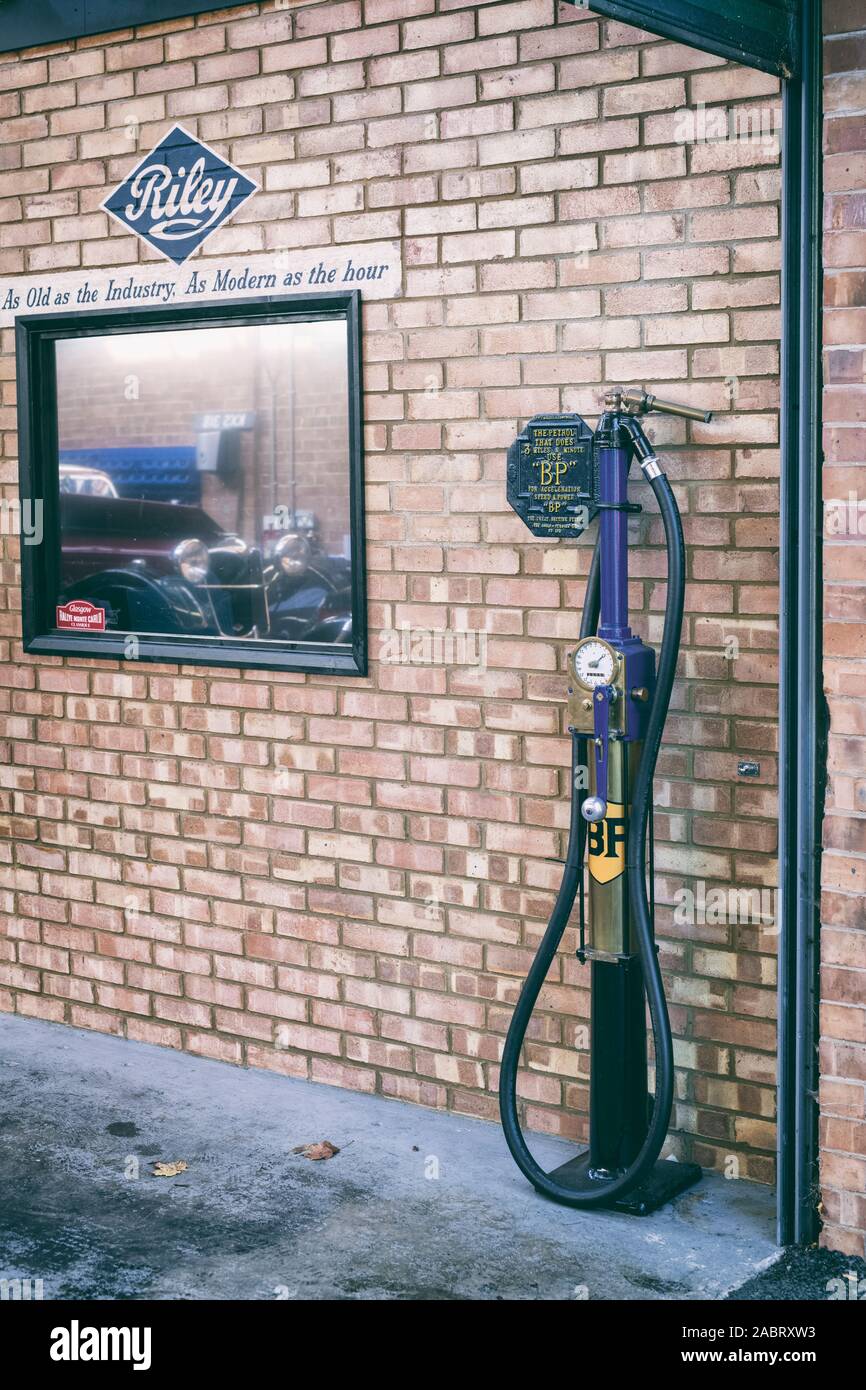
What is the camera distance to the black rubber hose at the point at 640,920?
4227mm

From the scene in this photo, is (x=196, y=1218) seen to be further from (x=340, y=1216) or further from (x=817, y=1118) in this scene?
(x=817, y=1118)

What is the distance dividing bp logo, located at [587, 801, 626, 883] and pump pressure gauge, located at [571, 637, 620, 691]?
0.33m

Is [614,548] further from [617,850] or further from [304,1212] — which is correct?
[304,1212]

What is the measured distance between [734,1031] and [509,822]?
0.92 meters

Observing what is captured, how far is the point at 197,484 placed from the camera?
5770 mm

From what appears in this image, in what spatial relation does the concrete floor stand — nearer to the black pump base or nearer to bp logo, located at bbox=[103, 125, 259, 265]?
the black pump base

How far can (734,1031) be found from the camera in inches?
182

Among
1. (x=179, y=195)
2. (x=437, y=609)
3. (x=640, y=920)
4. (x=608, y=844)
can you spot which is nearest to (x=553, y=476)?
(x=437, y=609)

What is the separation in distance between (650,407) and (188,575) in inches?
82.9

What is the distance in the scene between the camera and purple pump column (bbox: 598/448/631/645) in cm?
433

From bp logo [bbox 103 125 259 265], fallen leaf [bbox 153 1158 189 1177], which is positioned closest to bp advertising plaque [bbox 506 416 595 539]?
bp logo [bbox 103 125 259 265]

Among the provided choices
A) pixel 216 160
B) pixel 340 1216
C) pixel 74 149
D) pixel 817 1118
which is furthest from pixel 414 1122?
pixel 74 149
